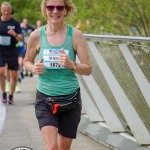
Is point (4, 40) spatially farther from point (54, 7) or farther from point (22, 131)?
point (54, 7)

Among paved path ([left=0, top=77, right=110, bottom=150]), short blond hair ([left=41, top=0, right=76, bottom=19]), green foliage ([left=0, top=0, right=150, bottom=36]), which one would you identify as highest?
short blond hair ([left=41, top=0, right=76, bottom=19])

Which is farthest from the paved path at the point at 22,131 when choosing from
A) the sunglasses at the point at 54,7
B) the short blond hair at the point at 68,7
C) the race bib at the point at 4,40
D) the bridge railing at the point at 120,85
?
the sunglasses at the point at 54,7

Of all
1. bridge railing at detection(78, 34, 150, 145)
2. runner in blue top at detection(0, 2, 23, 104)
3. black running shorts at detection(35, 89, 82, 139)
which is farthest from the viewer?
runner in blue top at detection(0, 2, 23, 104)

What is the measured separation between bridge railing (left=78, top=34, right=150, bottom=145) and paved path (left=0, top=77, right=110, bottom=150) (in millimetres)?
A: 503

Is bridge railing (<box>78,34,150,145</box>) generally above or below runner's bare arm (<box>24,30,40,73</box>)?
below

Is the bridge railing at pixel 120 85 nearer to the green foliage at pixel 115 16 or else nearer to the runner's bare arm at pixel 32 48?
the runner's bare arm at pixel 32 48

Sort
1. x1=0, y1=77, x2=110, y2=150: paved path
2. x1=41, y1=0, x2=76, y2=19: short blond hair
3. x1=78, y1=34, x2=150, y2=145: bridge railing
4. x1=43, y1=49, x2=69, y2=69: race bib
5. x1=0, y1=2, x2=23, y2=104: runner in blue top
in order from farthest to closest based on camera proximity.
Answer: x1=0, y1=2, x2=23, y2=104: runner in blue top → x1=0, y1=77, x2=110, y2=150: paved path → x1=78, y1=34, x2=150, y2=145: bridge railing → x1=41, y1=0, x2=76, y2=19: short blond hair → x1=43, y1=49, x2=69, y2=69: race bib

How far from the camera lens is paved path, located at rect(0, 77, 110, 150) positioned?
821cm

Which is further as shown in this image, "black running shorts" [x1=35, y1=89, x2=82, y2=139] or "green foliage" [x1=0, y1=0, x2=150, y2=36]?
"green foliage" [x1=0, y1=0, x2=150, y2=36]

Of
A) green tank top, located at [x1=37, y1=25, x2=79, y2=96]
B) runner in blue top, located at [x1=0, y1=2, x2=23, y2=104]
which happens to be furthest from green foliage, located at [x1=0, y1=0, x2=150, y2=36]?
green tank top, located at [x1=37, y1=25, x2=79, y2=96]

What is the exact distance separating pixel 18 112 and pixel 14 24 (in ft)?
6.47

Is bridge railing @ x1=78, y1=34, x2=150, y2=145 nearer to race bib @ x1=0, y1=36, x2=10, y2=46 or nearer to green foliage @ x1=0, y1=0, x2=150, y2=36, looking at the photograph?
green foliage @ x1=0, y1=0, x2=150, y2=36

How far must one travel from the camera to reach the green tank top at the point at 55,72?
559 cm

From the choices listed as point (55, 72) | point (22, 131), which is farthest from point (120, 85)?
point (55, 72)
